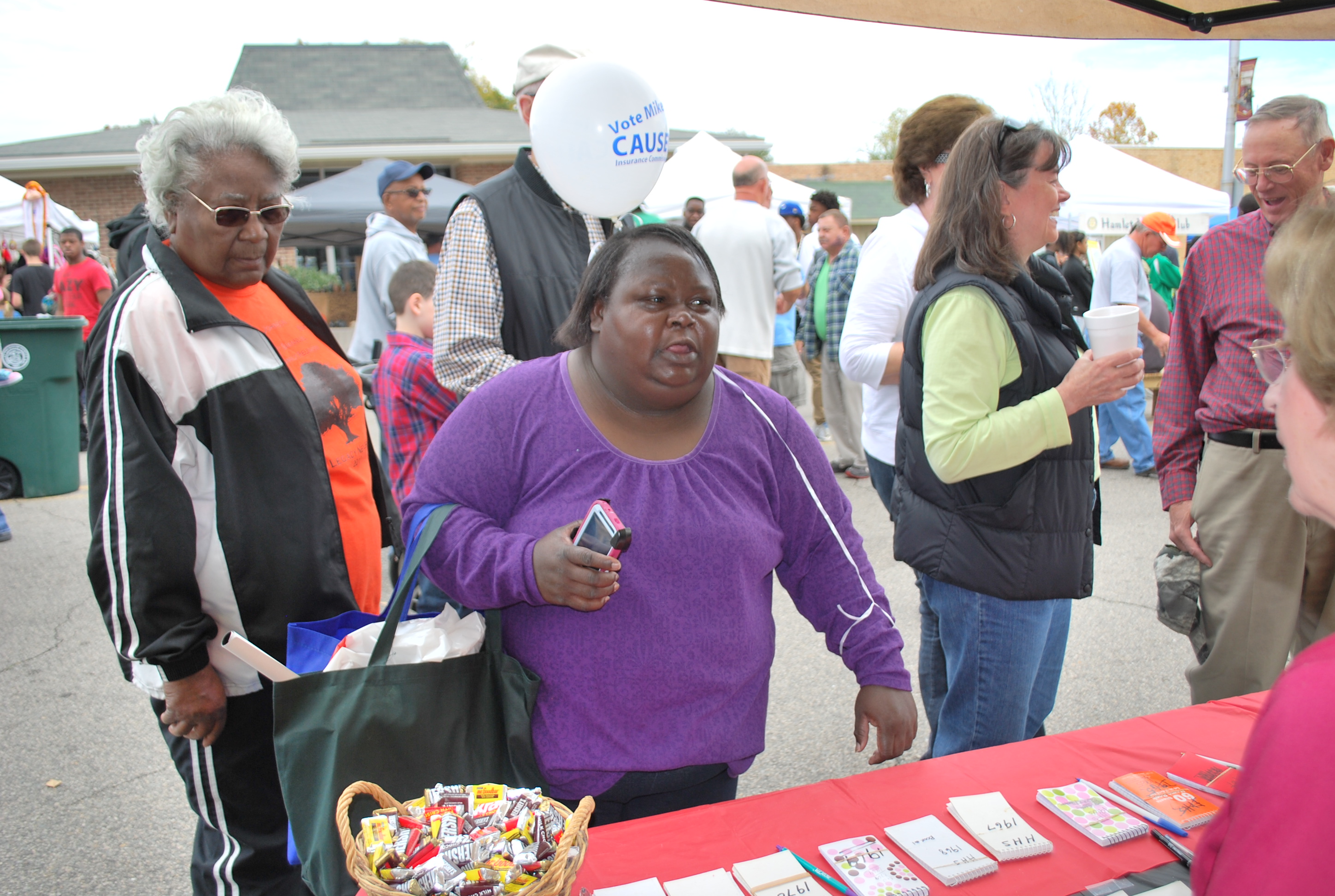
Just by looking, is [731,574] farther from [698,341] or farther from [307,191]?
[307,191]

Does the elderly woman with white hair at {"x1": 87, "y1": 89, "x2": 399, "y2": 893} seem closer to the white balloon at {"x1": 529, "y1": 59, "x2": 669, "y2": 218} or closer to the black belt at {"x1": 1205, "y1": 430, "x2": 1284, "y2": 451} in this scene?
the white balloon at {"x1": 529, "y1": 59, "x2": 669, "y2": 218}

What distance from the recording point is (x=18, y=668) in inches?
162

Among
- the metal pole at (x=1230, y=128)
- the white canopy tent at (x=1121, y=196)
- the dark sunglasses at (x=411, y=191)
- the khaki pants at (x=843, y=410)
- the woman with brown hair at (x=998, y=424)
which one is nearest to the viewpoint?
the woman with brown hair at (x=998, y=424)

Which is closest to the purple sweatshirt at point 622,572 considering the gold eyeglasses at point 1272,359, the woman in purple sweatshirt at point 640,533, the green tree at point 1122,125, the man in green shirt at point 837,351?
the woman in purple sweatshirt at point 640,533

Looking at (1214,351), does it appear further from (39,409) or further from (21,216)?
(21,216)

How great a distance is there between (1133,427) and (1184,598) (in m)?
4.62

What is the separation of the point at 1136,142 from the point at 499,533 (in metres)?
39.1

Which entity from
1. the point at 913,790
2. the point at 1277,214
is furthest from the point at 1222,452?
the point at 913,790

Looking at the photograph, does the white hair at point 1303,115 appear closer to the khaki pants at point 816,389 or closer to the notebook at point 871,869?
the notebook at point 871,869

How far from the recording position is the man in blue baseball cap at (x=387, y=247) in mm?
5645

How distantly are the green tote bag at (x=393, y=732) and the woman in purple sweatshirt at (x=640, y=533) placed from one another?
62 mm

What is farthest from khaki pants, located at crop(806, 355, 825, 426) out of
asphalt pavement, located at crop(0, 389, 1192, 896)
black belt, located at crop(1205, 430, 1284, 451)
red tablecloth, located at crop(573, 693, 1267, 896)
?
red tablecloth, located at crop(573, 693, 1267, 896)

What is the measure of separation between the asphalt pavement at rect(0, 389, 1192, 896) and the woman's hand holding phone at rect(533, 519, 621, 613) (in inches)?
77.6

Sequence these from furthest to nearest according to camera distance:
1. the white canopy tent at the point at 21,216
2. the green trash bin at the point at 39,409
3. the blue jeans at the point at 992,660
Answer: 1. the white canopy tent at the point at 21,216
2. the green trash bin at the point at 39,409
3. the blue jeans at the point at 992,660
